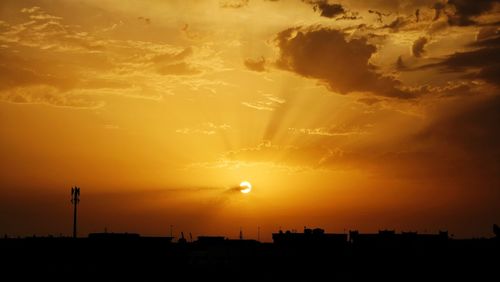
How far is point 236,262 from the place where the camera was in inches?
3187

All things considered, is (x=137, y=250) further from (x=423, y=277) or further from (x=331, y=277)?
(x=423, y=277)

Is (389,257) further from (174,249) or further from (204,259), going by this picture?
(174,249)

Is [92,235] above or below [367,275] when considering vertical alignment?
above

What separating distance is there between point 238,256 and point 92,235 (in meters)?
18.6

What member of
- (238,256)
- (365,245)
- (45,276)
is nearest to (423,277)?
(365,245)

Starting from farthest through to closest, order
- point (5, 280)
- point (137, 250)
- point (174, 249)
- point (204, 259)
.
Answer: point (174, 249)
point (204, 259)
point (137, 250)
point (5, 280)

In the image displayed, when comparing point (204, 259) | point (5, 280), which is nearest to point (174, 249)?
point (204, 259)

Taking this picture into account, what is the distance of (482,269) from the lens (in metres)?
72.4

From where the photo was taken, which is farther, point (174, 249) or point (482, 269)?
point (174, 249)

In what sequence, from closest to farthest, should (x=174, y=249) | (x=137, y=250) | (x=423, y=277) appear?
(x=423, y=277) → (x=137, y=250) → (x=174, y=249)

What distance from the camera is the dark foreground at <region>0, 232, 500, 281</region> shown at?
231 feet

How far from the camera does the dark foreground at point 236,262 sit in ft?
231

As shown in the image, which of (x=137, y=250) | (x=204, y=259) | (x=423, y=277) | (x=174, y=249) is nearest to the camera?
(x=423, y=277)

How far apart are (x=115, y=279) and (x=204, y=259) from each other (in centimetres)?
1654
